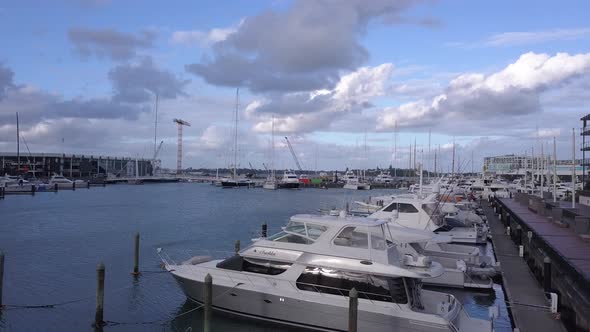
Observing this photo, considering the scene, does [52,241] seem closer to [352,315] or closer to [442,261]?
[442,261]

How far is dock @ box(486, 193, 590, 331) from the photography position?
14.4 m

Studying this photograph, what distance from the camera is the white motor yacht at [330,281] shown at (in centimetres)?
1328

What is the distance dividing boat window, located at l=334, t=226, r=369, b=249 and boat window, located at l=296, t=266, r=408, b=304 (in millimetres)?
1039

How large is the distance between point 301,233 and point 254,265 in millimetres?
1846

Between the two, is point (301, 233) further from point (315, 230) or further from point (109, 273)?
point (109, 273)

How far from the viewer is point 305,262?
14648mm

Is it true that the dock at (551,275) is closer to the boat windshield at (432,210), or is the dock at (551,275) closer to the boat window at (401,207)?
the boat windshield at (432,210)

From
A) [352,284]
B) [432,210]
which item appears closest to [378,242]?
[352,284]

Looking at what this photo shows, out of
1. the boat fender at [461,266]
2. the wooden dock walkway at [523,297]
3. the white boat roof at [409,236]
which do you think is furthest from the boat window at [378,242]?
the boat fender at [461,266]

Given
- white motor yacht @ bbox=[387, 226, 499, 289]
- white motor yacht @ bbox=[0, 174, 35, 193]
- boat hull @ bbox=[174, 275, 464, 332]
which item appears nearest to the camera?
boat hull @ bbox=[174, 275, 464, 332]

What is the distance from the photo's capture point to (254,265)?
613 inches

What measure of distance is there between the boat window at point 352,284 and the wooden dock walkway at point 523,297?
12.7ft

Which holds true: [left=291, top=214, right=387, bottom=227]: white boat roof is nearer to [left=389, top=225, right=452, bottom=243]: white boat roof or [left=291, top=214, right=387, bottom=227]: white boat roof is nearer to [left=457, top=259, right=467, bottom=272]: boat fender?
[left=389, top=225, right=452, bottom=243]: white boat roof

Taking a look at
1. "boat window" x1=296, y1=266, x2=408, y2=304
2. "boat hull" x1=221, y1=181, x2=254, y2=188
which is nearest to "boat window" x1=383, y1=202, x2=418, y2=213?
"boat window" x1=296, y1=266, x2=408, y2=304
